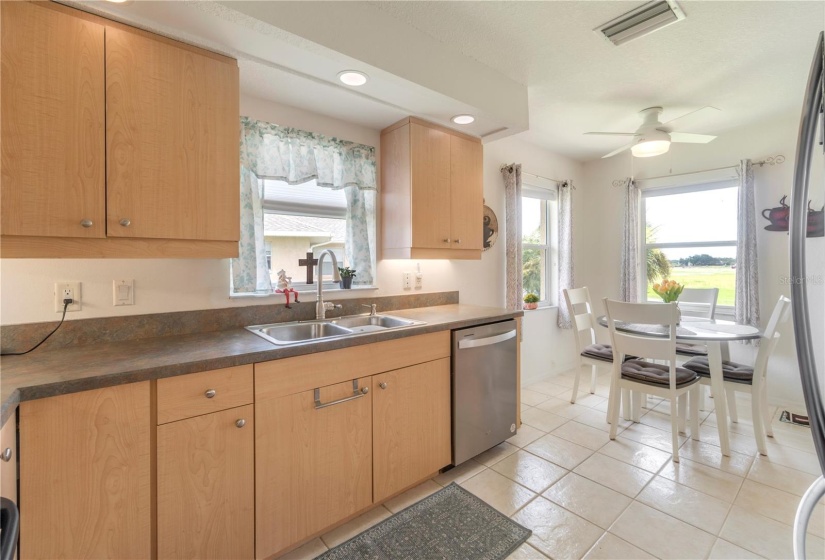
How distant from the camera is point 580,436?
104 inches

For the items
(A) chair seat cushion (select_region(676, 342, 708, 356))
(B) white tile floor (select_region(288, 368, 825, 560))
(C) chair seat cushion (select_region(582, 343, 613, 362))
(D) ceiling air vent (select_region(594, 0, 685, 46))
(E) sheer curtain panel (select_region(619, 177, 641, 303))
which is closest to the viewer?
(B) white tile floor (select_region(288, 368, 825, 560))

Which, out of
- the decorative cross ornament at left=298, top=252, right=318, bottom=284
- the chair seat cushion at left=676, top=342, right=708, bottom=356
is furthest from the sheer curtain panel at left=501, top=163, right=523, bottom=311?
the decorative cross ornament at left=298, top=252, right=318, bottom=284

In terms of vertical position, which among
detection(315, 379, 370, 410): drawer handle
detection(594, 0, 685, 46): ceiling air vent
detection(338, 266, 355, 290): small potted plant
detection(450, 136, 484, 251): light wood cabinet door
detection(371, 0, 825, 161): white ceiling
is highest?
detection(371, 0, 825, 161): white ceiling

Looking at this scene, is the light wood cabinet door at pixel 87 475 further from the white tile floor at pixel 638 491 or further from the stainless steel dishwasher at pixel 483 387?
the stainless steel dishwasher at pixel 483 387

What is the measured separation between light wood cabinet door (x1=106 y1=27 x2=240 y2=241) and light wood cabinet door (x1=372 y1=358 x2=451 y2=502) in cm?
109

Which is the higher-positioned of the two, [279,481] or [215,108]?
[215,108]

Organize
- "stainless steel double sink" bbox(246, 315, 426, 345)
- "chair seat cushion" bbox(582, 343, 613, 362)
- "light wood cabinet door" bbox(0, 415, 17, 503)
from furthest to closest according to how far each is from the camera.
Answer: "chair seat cushion" bbox(582, 343, 613, 362) < "stainless steel double sink" bbox(246, 315, 426, 345) < "light wood cabinet door" bbox(0, 415, 17, 503)

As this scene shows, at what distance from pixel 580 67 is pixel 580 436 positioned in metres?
2.51

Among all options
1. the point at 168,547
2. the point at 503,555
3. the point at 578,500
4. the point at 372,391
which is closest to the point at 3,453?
the point at 168,547

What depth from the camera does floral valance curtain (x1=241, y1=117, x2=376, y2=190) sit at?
2.08 meters

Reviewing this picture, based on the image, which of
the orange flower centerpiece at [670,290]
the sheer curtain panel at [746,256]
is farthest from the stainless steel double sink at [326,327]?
the sheer curtain panel at [746,256]

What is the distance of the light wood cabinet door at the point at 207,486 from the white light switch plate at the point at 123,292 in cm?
75

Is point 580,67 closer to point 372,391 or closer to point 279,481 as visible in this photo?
point 372,391

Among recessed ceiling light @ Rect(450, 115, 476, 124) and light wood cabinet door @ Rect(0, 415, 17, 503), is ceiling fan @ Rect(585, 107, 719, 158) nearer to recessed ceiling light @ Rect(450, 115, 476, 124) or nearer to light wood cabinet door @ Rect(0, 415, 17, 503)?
recessed ceiling light @ Rect(450, 115, 476, 124)
